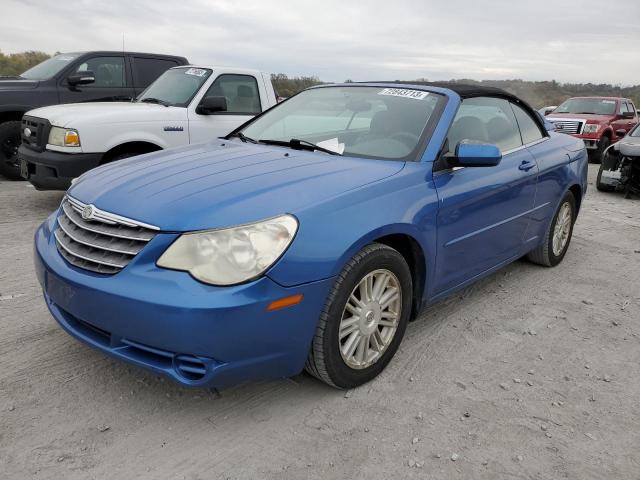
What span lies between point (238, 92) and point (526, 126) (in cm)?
382

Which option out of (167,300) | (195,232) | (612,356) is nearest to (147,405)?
(167,300)

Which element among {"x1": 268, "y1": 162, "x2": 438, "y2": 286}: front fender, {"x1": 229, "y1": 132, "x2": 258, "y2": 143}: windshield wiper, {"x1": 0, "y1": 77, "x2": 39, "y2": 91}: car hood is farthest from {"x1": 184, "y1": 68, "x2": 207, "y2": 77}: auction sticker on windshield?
{"x1": 268, "y1": 162, "x2": 438, "y2": 286}: front fender

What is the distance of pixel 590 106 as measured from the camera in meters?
15.3

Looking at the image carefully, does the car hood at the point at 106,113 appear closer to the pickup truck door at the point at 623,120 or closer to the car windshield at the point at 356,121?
the car windshield at the point at 356,121

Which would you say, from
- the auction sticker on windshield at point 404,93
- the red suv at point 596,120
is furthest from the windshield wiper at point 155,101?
the red suv at point 596,120

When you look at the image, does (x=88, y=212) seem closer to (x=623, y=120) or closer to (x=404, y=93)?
(x=404, y=93)

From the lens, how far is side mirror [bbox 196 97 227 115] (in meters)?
6.24

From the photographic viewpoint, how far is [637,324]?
382 centimetres

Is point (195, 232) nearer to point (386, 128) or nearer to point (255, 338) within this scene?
point (255, 338)

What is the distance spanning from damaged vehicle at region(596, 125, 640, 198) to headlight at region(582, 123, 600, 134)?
15.4 feet

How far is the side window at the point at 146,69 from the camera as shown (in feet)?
27.1

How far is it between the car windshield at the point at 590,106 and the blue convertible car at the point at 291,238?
13.0 metres

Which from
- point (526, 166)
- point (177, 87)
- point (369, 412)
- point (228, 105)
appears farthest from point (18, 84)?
point (369, 412)

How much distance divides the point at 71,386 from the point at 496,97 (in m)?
3.42
